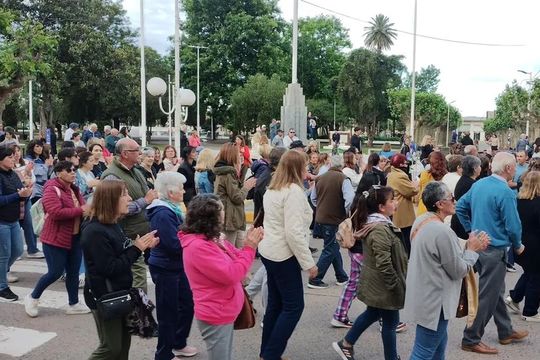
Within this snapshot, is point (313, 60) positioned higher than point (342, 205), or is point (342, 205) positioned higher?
point (313, 60)

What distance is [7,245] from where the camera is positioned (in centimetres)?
653

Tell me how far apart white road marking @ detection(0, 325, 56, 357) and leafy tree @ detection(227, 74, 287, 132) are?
118 feet

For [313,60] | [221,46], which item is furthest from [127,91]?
[313,60]

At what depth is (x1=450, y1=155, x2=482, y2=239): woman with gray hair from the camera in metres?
6.12

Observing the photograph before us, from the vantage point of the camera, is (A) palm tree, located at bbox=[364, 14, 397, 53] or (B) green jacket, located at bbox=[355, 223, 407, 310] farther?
(A) palm tree, located at bbox=[364, 14, 397, 53]

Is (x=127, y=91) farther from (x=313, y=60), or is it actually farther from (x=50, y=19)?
(x=313, y=60)

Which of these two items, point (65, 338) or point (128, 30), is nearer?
point (65, 338)

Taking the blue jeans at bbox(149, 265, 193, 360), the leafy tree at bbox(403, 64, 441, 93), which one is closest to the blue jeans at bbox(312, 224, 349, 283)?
the blue jeans at bbox(149, 265, 193, 360)

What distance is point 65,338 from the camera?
5453 millimetres

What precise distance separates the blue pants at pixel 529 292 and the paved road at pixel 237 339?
0.64 feet

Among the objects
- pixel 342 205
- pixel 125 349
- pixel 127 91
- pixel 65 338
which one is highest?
pixel 127 91

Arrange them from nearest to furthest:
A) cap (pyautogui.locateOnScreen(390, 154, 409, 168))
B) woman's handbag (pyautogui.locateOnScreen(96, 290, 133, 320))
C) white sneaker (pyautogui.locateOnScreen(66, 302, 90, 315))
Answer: woman's handbag (pyautogui.locateOnScreen(96, 290, 133, 320))
white sneaker (pyautogui.locateOnScreen(66, 302, 90, 315))
cap (pyautogui.locateOnScreen(390, 154, 409, 168))

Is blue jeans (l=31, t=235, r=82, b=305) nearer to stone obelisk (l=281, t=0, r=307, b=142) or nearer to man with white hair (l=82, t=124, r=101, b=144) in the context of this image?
man with white hair (l=82, t=124, r=101, b=144)

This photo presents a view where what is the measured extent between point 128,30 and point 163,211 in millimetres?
47667
